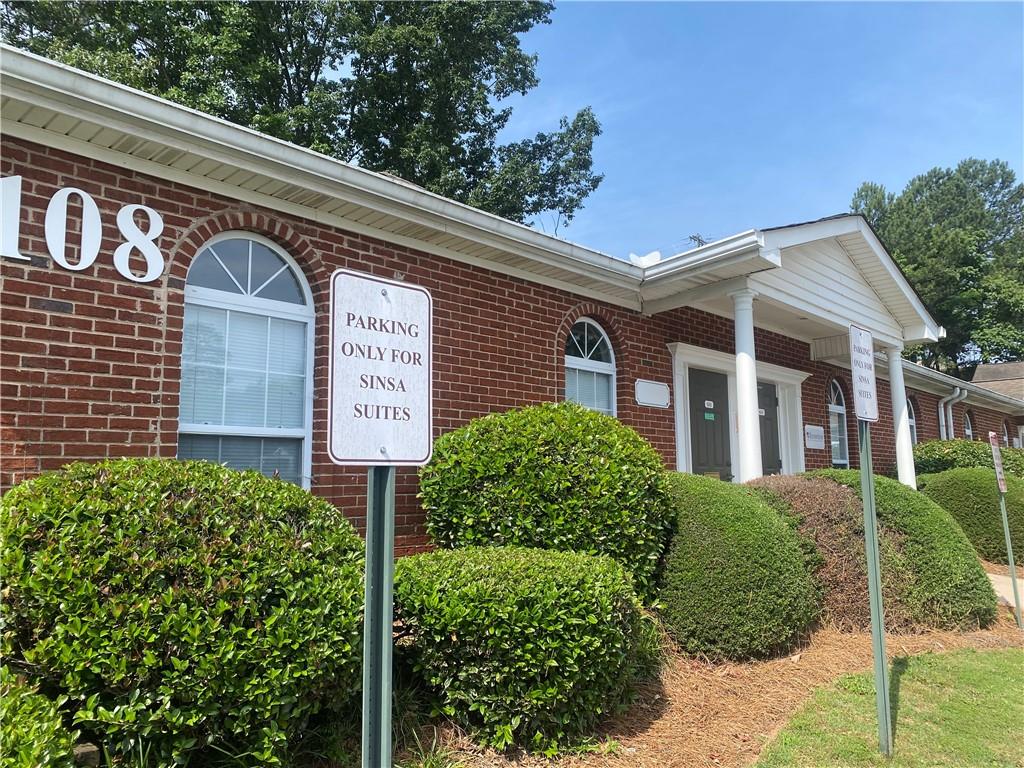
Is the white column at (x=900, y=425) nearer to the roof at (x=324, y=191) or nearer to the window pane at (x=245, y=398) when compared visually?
the roof at (x=324, y=191)

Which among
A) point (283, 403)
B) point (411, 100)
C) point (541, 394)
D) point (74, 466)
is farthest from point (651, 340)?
point (411, 100)

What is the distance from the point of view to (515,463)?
492cm

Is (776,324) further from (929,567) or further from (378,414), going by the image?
(378,414)

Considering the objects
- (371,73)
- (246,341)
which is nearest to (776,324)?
(246,341)

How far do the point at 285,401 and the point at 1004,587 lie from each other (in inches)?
347

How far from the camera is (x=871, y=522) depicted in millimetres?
3941

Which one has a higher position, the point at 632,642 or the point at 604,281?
the point at 604,281

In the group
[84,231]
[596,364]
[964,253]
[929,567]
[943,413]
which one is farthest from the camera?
[964,253]

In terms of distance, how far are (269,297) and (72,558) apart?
2.78 m

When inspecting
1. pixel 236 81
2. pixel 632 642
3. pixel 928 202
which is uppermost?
pixel 928 202

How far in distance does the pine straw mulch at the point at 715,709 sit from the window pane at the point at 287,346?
2857mm

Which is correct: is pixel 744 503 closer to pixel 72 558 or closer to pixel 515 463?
pixel 515 463

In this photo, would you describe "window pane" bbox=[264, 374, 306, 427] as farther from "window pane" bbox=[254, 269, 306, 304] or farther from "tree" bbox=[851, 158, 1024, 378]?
"tree" bbox=[851, 158, 1024, 378]

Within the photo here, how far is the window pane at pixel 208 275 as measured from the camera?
15.5 ft
